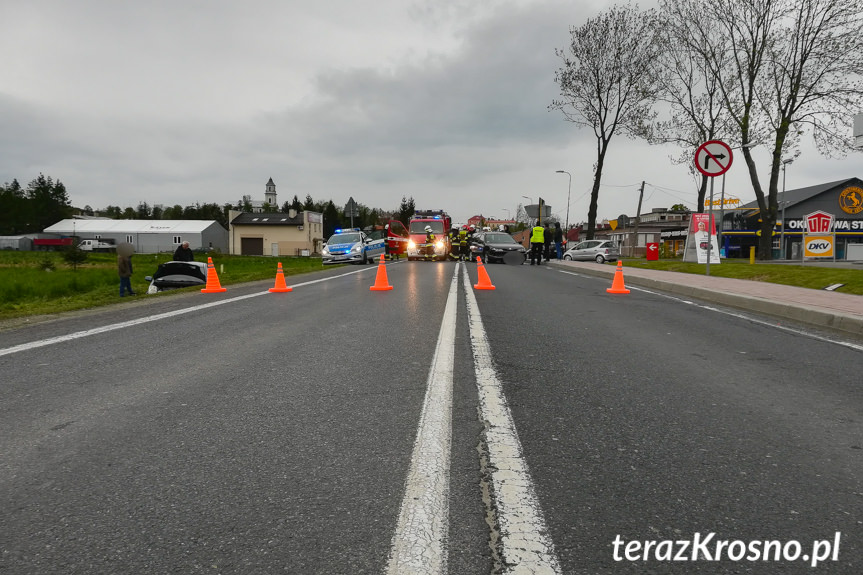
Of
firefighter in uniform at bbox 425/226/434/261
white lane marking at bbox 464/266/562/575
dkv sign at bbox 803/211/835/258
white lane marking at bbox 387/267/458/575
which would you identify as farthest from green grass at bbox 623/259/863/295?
firefighter in uniform at bbox 425/226/434/261

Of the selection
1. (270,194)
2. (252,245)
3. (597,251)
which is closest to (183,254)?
(597,251)

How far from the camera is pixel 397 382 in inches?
162

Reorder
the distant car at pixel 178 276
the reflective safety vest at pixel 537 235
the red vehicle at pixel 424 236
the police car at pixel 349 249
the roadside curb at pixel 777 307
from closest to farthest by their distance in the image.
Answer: the roadside curb at pixel 777 307 → the distant car at pixel 178 276 → the reflective safety vest at pixel 537 235 → the police car at pixel 349 249 → the red vehicle at pixel 424 236

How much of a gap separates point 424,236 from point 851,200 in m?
39.5

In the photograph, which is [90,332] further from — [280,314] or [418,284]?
[418,284]

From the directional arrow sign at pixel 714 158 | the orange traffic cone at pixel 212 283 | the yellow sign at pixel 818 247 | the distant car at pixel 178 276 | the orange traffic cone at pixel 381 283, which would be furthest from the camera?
the yellow sign at pixel 818 247

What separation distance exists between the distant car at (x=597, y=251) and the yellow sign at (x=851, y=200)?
24236 millimetres

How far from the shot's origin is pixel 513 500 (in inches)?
87.2

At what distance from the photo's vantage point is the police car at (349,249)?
1175 inches

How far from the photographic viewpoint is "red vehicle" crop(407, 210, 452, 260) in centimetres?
3003

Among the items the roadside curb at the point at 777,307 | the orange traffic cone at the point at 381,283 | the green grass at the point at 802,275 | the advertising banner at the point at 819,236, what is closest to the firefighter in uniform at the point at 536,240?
the green grass at the point at 802,275

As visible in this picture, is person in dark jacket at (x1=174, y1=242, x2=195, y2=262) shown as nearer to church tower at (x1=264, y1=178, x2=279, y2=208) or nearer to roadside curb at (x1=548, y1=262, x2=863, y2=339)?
roadside curb at (x1=548, y1=262, x2=863, y2=339)

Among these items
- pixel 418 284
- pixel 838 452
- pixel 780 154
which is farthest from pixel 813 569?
pixel 780 154

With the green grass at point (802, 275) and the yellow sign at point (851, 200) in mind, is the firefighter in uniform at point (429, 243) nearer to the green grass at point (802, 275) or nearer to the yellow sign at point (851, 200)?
the green grass at point (802, 275)
